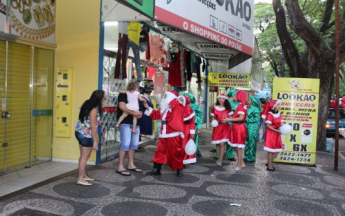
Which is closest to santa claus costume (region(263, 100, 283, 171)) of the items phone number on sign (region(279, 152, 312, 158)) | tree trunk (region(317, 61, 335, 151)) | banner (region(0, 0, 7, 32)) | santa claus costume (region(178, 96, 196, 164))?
phone number on sign (region(279, 152, 312, 158))

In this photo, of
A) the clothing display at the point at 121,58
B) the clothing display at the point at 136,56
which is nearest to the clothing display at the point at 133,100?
the clothing display at the point at 121,58

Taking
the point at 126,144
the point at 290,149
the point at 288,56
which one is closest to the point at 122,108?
the point at 126,144

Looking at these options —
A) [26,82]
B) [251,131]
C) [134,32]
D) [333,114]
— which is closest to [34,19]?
[26,82]

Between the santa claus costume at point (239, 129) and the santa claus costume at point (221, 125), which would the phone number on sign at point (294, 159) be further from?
the santa claus costume at point (221, 125)

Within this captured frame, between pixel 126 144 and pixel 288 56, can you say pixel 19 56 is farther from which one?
pixel 288 56

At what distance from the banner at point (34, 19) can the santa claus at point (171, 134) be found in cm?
291

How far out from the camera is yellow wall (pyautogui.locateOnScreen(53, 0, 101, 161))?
7.05m

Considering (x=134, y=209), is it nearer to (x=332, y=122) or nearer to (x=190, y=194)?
(x=190, y=194)

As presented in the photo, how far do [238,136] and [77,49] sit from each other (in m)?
3.91

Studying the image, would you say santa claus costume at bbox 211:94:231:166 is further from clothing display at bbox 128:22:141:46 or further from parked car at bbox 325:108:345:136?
parked car at bbox 325:108:345:136

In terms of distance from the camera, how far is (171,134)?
6281 mm

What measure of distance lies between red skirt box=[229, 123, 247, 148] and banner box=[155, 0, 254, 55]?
218 cm

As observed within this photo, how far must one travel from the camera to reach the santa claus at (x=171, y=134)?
628 centimetres

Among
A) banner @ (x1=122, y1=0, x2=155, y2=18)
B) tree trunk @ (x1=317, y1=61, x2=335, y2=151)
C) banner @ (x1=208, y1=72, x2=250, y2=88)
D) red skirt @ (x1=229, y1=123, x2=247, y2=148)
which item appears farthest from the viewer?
banner @ (x1=208, y1=72, x2=250, y2=88)
